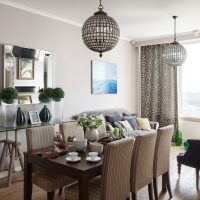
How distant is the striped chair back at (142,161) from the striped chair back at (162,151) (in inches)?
7.7

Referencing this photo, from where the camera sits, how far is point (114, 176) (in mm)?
2256

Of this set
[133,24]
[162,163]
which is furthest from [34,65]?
[162,163]

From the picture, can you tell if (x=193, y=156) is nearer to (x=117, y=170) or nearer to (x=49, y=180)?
(x=117, y=170)

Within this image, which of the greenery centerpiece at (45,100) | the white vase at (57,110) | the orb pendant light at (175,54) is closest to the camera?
the greenery centerpiece at (45,100)

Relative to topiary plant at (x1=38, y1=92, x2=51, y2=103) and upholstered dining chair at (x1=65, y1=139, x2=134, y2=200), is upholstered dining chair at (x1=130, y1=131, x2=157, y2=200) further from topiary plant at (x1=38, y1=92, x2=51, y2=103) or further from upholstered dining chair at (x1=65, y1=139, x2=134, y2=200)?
topiary plant at (x1=38, y1=92, x2=51, y2=103)

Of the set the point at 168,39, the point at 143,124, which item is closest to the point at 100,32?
the point at 143,124

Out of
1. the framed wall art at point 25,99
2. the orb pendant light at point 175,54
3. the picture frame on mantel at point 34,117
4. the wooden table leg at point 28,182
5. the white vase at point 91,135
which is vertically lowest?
the wooden table leg at point 28,182

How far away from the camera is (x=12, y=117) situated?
3.85m

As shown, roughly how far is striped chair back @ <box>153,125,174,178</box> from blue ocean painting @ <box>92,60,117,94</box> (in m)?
2.64

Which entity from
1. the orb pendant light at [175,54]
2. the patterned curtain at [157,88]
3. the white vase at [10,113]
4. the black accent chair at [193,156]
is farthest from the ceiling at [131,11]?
the black accent chair at [193,156]

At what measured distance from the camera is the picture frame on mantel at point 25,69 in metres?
4.01

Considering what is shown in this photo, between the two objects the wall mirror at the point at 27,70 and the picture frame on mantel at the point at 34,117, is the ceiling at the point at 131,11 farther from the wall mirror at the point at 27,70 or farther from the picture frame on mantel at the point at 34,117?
the picture frame on mantel at the point at 34,117

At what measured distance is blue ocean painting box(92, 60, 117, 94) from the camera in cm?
550

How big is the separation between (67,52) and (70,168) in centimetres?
311
